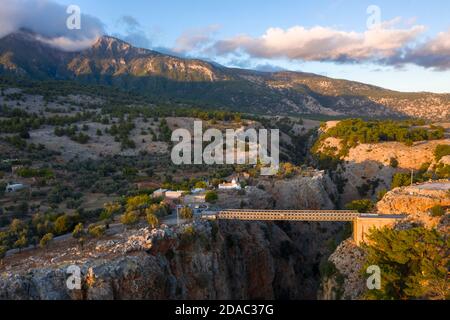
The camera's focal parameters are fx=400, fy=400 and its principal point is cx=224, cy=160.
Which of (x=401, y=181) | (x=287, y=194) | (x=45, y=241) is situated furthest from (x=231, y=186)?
(x=401, y=181)

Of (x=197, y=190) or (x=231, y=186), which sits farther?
(x=231, y=186)

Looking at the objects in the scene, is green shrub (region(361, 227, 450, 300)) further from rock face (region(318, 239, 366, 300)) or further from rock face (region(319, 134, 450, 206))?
rock face (region(319, 134, 450, 206))

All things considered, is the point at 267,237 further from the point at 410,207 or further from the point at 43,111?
the point at 43,111

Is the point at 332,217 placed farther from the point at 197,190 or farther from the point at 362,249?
the point at 197,190

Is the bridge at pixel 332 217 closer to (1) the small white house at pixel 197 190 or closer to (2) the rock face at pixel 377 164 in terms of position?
(1) the small white house at pixel 197 190

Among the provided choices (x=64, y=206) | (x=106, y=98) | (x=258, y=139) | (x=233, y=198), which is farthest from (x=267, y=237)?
(x=106, y=98)

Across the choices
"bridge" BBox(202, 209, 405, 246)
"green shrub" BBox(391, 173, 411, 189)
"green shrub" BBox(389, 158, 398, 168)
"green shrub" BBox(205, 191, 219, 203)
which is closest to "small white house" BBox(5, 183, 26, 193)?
"green shrub" BBox(205, 191, 219, 203)
